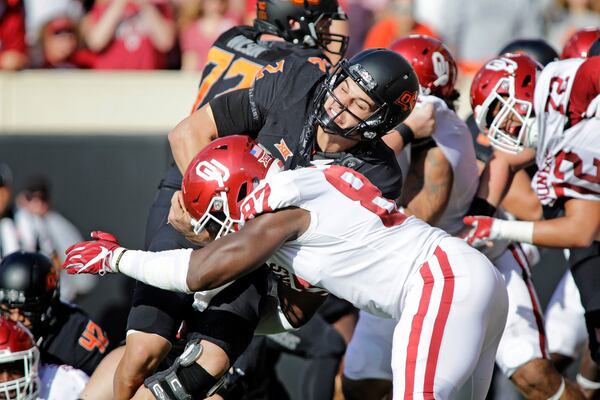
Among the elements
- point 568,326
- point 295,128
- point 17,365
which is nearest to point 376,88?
Answer: point 295,128

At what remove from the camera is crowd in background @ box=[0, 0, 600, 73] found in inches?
284

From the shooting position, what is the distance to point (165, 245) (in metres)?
3.86

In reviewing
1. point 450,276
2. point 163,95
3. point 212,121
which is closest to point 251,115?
point 212,121

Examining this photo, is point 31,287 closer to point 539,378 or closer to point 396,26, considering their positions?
point 539,378

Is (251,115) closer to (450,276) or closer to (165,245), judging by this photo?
(165,245)

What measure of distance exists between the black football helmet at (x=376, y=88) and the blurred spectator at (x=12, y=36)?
3.78 m

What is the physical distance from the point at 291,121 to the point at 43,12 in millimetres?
4154

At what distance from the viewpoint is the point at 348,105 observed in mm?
3713

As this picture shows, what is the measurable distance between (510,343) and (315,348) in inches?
51.4

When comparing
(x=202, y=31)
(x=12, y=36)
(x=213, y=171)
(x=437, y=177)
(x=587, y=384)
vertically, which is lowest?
(x=587, y=384)

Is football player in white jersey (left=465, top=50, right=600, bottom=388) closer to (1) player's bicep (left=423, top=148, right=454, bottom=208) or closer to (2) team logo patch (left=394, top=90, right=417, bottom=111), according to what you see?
(1) player's bicep (left=423, top=148, right=454, bottom=208)

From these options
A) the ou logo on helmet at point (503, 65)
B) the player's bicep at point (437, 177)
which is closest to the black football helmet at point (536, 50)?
the ou logo on helmet at point (503, 65)

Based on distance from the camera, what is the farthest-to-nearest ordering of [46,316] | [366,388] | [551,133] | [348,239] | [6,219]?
[6,219], [366,388], [46,316], [551,133], [348,239]

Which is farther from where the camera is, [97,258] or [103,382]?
[103,382]
